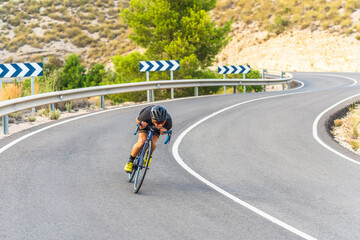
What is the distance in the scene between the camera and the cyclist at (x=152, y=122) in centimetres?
726

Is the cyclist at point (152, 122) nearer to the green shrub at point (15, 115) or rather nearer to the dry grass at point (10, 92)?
the green shrub at point (15, 115)

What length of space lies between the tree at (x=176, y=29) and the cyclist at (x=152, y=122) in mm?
21801

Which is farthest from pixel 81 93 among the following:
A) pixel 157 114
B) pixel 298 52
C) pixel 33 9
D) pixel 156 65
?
pixel 33 9

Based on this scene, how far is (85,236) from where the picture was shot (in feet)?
18.5

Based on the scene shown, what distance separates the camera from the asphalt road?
600 cm

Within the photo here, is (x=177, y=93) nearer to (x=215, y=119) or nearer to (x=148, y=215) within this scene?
(x=215, y=119)

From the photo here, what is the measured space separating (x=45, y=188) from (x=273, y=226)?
3.55 meters

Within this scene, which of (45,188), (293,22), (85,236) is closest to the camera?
(85,236)

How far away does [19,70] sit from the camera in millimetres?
15867

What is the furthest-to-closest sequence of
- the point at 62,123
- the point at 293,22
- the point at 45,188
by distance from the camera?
the point at 293,22 < the point at 62,123 < the point at 45,188

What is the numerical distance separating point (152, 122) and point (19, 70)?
9.62 m

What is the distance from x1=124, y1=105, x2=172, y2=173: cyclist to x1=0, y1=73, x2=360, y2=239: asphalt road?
27.2 inches

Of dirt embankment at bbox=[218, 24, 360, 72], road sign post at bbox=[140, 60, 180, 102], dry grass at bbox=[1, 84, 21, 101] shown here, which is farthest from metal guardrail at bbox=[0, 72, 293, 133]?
dirt embankment at bbox=[218, 24, 360, 72]

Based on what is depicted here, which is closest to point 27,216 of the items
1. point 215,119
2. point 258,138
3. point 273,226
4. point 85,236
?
point 85,236
